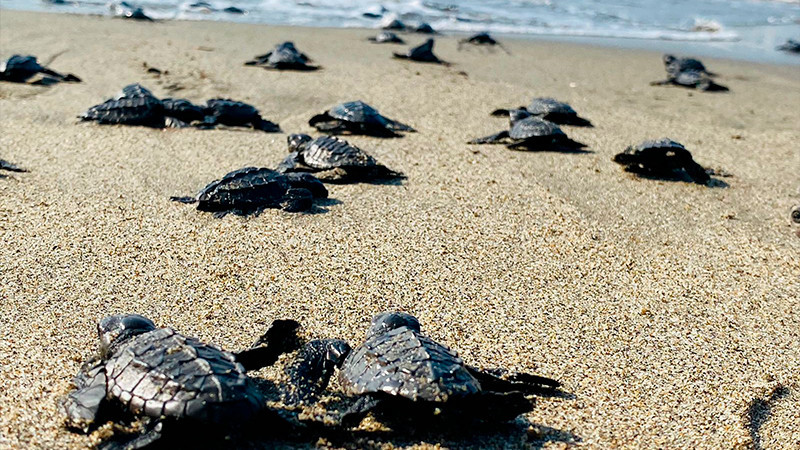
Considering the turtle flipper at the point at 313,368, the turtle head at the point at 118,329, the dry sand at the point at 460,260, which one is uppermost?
the turtle head at the point at 118,329

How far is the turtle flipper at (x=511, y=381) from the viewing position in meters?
2.96

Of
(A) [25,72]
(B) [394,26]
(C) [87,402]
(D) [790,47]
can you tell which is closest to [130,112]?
(A) [25,72]

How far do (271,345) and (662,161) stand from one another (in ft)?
13.8

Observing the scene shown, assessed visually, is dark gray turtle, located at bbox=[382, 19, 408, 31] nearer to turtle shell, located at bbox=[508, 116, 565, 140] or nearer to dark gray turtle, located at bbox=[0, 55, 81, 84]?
dark gray turtle, located at bbox=[0, 55, 81, 84]

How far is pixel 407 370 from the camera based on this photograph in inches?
107

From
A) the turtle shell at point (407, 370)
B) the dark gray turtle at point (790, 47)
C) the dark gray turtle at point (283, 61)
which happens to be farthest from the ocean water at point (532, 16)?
the turtle shell at point (407, 370)

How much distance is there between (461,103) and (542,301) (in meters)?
4.91

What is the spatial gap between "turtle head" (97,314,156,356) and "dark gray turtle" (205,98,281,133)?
4129 mm

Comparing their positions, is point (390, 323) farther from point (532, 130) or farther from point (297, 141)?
point (532, 130)

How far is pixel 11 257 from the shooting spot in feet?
13.3

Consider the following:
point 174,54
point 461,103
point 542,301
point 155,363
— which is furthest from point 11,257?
point 174,54

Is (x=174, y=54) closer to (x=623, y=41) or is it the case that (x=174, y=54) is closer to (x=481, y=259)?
(x=481, y=259)

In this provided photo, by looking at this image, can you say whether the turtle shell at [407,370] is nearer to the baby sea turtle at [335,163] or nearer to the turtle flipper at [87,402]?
the turtle flipper at [87,402]

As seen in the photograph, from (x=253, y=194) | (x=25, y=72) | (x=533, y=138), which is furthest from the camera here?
(x=25, y=72)
